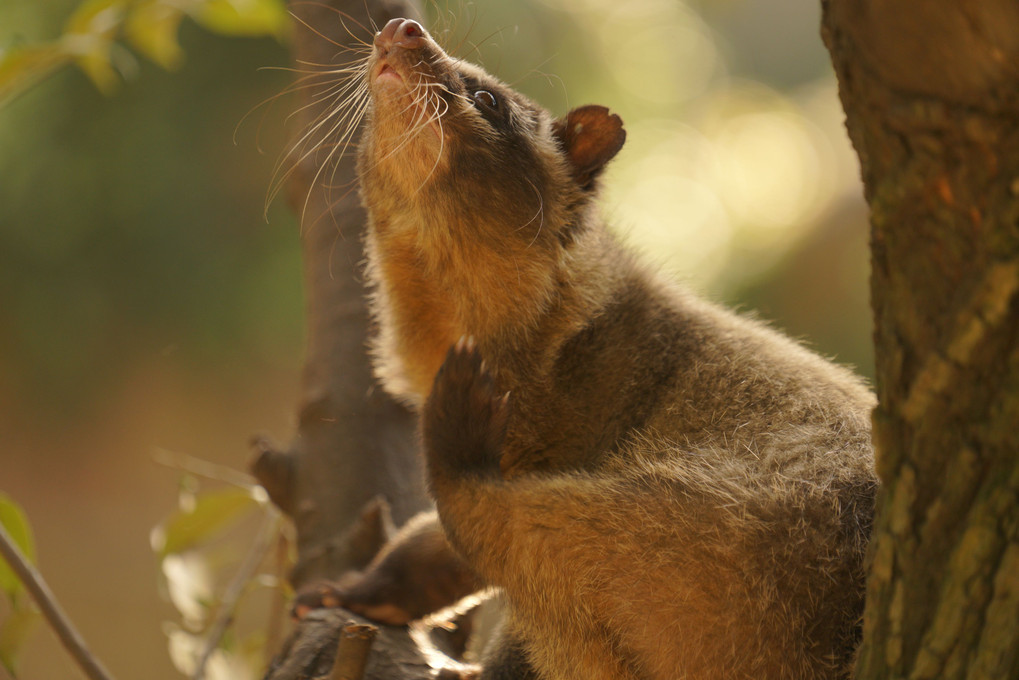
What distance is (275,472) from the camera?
338 cm

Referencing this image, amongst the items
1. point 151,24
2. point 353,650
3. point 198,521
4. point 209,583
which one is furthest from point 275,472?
point 151,24

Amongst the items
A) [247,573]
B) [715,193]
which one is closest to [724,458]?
[247,573]

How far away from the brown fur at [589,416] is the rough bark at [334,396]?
0.25 meters

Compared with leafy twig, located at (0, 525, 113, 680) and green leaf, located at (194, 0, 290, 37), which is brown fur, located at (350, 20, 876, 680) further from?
leafy twig, located at (0, 525, 113, 680)

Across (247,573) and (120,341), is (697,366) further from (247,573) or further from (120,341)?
(120,341)

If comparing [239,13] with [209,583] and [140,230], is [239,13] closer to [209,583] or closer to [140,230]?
[209,583]

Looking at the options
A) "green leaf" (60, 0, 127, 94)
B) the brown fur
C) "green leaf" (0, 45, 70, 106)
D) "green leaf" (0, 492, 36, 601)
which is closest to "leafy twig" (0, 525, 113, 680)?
"green leaf" (0, 492, 36, 601)

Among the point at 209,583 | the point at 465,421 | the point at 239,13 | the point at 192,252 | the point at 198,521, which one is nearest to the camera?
the point at 465,421

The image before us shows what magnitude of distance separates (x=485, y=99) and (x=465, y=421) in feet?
3.50

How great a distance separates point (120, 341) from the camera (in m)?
9.41

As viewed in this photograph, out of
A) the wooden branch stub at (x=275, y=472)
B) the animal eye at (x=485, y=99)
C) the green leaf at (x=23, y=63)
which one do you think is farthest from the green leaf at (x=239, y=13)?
the wooden branch stub at (x=275, y=472)

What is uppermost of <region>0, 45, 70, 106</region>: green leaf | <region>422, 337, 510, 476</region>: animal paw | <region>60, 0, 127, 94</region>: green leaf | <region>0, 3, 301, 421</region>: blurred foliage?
<region>60, 0, 127, 94</region>: green leaf

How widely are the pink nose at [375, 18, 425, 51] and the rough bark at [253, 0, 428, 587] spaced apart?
54 cm

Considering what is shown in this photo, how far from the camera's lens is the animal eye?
289 centimetres
